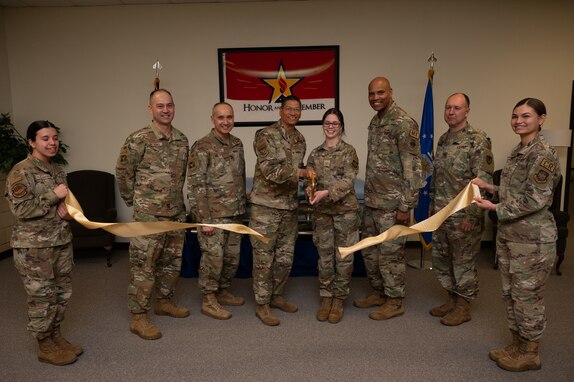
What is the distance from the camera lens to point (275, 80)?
5113mm

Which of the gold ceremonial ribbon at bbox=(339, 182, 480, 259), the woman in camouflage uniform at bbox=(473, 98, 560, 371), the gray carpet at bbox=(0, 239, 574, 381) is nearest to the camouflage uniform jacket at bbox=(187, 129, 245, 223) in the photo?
the gray carpet at bbox=(0, 239, 574, 381)

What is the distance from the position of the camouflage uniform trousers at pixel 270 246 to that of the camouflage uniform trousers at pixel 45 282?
1275 mm

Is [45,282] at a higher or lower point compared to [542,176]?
lower

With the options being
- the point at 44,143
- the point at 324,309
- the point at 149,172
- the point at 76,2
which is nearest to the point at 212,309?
the point at 324,309

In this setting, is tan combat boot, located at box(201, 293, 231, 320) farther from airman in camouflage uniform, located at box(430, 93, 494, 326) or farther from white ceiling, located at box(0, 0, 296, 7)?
white ceiling, located at box(0, 0, 296, 7)

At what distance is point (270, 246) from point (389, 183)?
102 centimetres

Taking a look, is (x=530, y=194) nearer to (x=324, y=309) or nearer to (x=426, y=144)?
(x=324, y=309)

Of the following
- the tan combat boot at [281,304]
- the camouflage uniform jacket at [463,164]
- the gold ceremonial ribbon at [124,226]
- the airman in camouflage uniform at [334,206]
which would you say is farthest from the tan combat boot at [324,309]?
the camouflage uniform jacket at [463,164]

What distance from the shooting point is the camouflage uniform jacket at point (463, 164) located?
2848 millimetres

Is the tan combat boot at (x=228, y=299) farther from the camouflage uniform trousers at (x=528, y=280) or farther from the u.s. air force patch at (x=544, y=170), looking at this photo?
the u.s. air force patch at (x=544, y=170)

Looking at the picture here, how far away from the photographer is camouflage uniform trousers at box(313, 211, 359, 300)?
303 centimetres

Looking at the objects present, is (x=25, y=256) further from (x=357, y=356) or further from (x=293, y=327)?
(x=357, y=356)

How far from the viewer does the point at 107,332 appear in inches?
118

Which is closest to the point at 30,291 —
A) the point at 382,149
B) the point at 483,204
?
the point at 382,149
